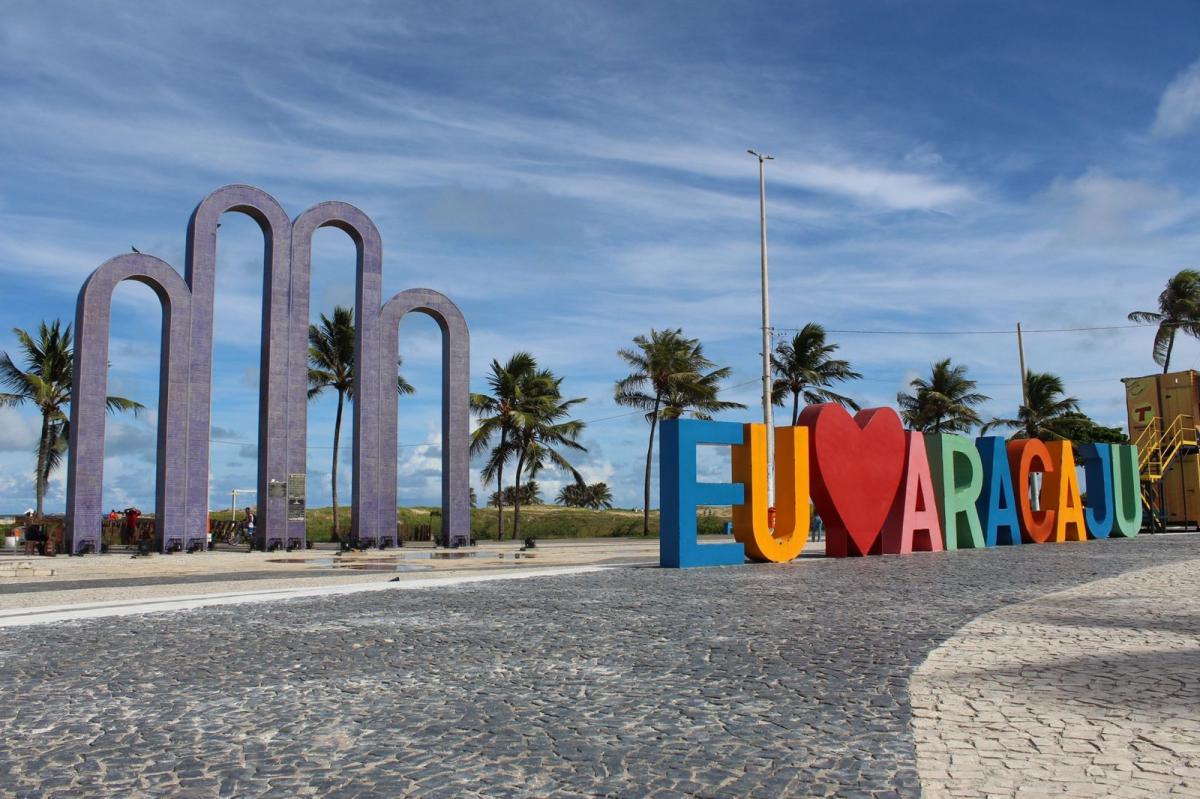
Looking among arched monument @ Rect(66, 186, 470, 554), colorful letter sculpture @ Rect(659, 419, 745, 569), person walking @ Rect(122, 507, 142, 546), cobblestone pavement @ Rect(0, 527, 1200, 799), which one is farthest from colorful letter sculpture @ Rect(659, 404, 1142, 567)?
person walking @ Rect(122, 507, 142, 546)

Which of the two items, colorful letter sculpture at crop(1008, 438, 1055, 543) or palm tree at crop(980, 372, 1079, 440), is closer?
colorful letter sculpture at crop(1008, 438, 1055, 543)

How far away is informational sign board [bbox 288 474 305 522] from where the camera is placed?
85.7 feet

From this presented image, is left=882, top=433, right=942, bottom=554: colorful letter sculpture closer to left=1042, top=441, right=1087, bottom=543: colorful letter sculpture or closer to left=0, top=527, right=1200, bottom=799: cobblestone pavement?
left=1042, top=441, right=1087, bottom=543: colorful letter sculpture

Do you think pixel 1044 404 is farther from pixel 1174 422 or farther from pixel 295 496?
pixel 295 496

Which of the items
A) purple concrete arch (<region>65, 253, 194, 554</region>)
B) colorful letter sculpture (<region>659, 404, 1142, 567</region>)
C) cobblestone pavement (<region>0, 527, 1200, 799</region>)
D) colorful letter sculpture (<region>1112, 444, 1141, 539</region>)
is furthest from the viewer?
colorful letter sculpture (<region>1112, 444, 1141, 539</region>)

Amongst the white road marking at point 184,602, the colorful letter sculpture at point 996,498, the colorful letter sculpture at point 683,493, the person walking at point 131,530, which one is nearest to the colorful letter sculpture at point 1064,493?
the colorful letter sculpture at point 996,498

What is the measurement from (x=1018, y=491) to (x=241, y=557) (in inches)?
750

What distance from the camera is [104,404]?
80.7 ft

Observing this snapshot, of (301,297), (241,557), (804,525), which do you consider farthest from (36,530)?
(804,525)

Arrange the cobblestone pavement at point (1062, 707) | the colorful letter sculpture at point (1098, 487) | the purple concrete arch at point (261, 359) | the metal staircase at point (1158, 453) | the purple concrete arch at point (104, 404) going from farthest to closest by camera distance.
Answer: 1. the metal staircase at point (1158, 453)
2. the colorful letter sculpture at point (1098, 487)
3. the purple concrete arch at point (261, 359)
4. the purple concrete arch at point (104, 404)
5. the cobblestone pavement at point (1062, 707)

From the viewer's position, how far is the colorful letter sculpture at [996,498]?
22375 millimetres

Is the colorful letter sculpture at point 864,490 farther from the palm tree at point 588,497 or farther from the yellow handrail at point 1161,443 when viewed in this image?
the palm tree at point 588,497

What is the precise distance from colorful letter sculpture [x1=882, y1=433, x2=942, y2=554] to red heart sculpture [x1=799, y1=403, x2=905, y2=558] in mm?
245

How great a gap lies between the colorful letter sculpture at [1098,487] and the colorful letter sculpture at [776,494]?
13099mm
